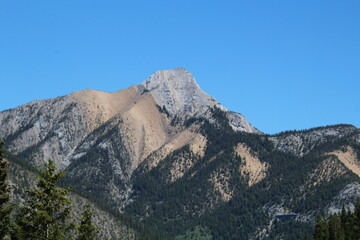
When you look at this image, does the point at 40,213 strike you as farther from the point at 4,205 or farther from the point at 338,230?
the point at 338,230

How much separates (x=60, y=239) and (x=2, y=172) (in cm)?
889

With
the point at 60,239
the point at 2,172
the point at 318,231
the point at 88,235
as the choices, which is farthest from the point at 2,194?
the point at 318,231

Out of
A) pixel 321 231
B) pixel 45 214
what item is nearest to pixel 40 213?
pixel 45 214

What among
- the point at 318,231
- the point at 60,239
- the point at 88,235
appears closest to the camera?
the point at 60,239

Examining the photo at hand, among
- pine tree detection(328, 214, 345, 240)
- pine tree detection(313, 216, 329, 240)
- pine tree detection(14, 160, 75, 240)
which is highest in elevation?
pine tree detection(313, 216, 329, 240)

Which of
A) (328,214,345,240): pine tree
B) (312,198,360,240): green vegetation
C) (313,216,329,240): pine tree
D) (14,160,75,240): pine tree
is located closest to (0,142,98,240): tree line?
(14,160,75,240): pine tree

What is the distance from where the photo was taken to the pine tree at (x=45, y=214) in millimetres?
68250

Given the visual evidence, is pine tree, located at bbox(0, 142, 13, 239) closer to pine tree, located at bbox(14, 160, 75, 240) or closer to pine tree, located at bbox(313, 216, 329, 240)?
pine tree, located at bbox(14, 160, 75, 240)

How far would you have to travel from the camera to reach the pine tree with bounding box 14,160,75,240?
224 feet

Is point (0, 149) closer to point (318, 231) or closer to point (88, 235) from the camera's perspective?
point (88, 235)

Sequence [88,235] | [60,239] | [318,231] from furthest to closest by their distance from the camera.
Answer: [318,231]
[88,235]
[60,239]

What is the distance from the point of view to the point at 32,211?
68312mm

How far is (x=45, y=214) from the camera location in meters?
67.9

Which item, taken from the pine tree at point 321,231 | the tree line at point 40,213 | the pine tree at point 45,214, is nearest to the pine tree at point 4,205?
the tree line at point 40,213
